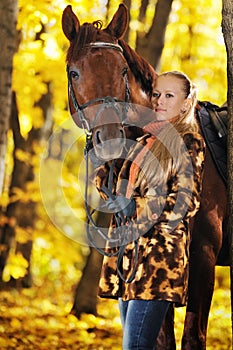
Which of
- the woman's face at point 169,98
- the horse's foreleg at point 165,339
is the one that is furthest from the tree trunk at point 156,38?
the horse's foreleg at point 165,339

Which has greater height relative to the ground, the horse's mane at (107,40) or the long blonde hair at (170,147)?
the horse's mane at (107,40)

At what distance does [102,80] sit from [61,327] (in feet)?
15.0

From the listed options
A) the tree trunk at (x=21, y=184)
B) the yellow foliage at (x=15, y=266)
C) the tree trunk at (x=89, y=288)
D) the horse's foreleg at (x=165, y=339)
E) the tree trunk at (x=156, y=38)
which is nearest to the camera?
the horse's foreleg at (x=165, y=339)

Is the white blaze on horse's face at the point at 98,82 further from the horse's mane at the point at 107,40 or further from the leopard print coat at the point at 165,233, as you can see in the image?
the leopard print coat at the point at 165,233

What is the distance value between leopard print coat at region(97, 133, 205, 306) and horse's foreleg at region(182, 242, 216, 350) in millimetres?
409

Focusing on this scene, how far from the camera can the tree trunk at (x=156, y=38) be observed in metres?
6.96

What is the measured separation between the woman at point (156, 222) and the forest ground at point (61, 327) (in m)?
3.71

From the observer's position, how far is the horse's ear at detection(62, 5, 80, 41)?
3918 mm

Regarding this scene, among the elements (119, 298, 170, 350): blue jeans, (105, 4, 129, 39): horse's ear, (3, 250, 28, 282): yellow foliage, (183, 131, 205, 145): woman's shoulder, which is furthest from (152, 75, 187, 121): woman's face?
(3, 250, 28, 282): yellow foliage

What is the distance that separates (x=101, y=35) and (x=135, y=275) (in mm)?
1343

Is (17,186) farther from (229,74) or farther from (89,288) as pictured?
(229,74)

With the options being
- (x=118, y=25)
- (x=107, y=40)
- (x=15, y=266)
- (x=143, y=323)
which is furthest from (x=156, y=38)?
(x=143, y=323)

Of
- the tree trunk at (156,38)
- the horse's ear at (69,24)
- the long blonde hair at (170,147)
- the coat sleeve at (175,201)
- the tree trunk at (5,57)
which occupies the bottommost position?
the coat sleeve at (175,201)

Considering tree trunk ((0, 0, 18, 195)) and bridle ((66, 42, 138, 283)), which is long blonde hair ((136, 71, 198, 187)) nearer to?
bridle ((66, 42, 138, 283))
